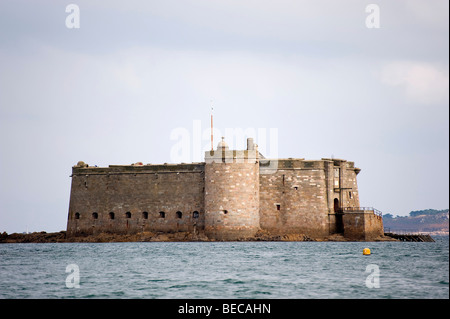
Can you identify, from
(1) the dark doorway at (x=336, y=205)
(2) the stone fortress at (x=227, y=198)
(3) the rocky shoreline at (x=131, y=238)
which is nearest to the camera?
(2) the stone fortress at (x=227, y=198)

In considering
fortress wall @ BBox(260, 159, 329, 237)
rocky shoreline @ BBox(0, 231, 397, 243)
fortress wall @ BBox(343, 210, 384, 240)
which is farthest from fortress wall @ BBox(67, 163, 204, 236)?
fortress wall @ BBox(343, 210, 384, 240)

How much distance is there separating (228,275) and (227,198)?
26.6 m

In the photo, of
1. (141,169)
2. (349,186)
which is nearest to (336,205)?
(349,186)

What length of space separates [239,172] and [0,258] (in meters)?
19.9

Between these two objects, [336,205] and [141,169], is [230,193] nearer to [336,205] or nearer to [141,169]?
[336,205]

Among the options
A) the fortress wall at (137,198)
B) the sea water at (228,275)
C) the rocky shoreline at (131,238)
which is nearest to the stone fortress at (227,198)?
the fortress wall at (137,198)

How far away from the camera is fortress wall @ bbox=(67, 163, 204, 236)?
60.4 meters

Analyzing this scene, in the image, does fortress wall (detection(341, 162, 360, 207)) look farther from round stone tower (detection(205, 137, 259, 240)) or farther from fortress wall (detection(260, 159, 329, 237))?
round stone tower (detection(205, 137, 259, 240))

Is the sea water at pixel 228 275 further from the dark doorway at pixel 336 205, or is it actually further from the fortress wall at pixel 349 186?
the fortress wall at pixel 349 186

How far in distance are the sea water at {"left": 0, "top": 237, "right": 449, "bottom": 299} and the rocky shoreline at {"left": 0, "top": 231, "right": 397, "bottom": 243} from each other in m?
14.8

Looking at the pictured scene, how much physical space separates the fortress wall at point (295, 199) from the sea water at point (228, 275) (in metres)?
15.8

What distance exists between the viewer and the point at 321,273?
30.0 meters

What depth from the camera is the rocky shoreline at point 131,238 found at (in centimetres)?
5753
